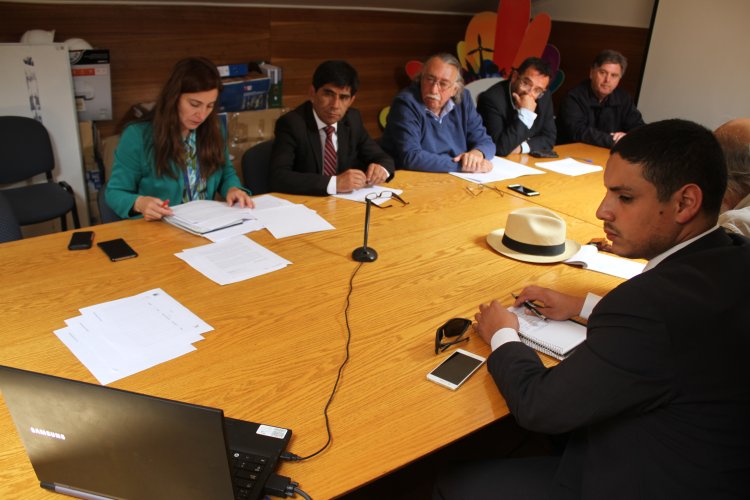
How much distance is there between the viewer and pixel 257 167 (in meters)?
2.63

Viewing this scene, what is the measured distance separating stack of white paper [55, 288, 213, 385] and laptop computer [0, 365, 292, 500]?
301 millimetres

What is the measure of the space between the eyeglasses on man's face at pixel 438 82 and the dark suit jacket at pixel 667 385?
6.67 feet

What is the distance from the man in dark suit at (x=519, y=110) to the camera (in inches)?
132

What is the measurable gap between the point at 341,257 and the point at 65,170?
2.35 metres

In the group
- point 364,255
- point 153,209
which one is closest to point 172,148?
point 153,209

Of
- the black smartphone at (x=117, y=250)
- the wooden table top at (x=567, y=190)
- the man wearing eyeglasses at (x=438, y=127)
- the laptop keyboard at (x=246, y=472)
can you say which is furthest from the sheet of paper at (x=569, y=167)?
the laptop keyboard at (x=246, y=472)

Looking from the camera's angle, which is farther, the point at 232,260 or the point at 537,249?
the point at 537,249

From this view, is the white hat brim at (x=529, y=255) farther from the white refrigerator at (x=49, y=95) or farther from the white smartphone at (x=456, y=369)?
the white refrigerator at (x=49, y=95)

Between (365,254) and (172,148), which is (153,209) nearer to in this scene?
(172,148)

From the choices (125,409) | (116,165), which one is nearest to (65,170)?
(116,165)

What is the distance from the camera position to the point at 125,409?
828 mm

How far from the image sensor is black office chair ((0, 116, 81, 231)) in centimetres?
294

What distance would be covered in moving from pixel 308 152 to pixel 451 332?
4.84ft

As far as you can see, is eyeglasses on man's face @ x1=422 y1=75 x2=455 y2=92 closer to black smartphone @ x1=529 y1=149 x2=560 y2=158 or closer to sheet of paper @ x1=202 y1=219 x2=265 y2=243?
black smartphone @ x1=529 y1=149 x2=560 y2=158
